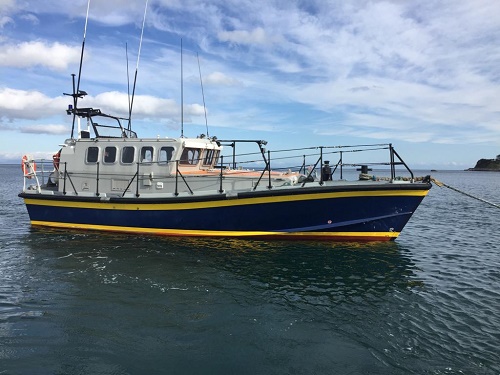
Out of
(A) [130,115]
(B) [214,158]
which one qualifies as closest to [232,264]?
(B) [214,158]

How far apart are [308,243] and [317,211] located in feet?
3.23

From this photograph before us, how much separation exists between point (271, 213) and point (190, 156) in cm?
336

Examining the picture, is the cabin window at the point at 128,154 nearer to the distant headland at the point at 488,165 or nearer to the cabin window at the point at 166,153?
the cabin window at the point at 166,153

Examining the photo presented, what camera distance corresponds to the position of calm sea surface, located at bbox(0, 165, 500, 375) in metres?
4.33

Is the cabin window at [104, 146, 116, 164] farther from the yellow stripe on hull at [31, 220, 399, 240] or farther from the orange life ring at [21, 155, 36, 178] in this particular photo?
the orange life ring at [21, 155, 36, 178]

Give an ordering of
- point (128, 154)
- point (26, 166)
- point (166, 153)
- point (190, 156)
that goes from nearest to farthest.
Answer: point (166, 153) < point (128, 154) < point (190, 156) < point (26, 166)

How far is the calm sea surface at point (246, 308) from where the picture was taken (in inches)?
170

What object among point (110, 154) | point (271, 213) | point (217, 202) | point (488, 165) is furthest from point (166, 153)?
point (488, 165)

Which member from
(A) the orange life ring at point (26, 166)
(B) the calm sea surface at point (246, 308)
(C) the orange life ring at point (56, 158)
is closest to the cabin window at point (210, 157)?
(B) the calm sea surface at point (246, 308)

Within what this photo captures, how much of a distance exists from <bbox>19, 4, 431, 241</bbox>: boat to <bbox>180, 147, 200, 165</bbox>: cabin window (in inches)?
1.2

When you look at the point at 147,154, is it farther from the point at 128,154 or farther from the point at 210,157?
the point at 210,157

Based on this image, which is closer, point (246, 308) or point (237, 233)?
point (246, 308)

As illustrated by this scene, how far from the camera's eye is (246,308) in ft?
19.1

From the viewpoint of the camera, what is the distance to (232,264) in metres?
8.15
